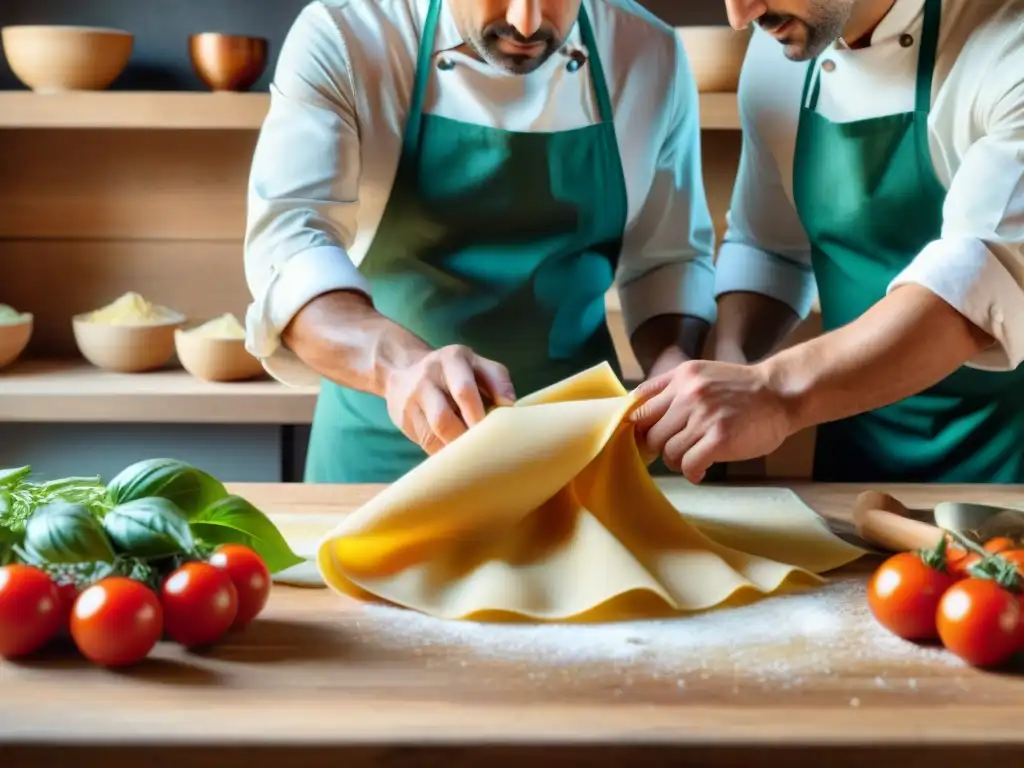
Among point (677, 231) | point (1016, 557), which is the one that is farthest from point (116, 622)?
point (677, 231)

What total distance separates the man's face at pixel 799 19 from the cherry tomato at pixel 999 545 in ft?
2.26

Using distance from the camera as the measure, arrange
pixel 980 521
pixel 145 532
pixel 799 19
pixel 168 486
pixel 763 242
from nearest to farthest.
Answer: pixel 145 532
pixel 168 486
pixel 980 521
pixel 799 19
pixel 763 242

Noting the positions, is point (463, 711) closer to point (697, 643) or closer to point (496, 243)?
point (697, 643)

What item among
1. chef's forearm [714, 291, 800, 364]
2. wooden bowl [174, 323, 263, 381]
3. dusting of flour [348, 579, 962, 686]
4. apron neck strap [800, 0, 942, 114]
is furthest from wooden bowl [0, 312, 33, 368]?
apron neck strap [800, 0, 942, 114]

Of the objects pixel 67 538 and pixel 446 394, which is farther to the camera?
pixel 446 394

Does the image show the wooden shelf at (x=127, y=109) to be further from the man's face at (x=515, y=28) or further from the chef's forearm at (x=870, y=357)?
the chef's forearm at (x=870, y=357)

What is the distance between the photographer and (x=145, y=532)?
1.00m

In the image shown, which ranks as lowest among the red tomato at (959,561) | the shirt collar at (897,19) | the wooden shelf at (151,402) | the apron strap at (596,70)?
the wooden shelf at (151,402)

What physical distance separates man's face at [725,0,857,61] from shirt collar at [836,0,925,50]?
58 mm

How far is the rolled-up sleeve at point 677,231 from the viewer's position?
175 centimetres

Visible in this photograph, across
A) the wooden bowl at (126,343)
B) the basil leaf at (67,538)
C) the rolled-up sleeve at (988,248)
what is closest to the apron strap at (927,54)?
the rolled-up sleeve at (988,248)

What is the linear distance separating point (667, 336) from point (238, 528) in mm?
794

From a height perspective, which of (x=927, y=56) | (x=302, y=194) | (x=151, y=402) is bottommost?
(x=151, y=402)
